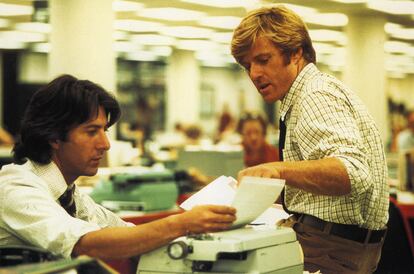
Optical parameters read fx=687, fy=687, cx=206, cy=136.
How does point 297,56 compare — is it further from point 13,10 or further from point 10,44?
point 10,44

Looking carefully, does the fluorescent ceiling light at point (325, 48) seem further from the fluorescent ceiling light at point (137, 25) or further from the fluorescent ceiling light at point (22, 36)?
the fluorescent ceiling light at point (22, 36)

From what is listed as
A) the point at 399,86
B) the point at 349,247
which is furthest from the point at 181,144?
the point at 399,86

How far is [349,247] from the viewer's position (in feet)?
7.64

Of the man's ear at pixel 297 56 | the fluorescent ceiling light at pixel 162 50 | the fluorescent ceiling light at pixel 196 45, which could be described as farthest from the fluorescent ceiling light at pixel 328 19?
the man's ear at pixel 297 56

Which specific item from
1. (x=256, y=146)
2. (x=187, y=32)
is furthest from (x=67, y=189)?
(x=187, y=32)

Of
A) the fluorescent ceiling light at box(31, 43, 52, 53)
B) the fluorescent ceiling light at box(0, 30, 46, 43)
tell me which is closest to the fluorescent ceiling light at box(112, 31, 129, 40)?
the fluorescent ceiling light at box(0, 30, 46, 43)

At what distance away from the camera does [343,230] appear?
7.60 feet

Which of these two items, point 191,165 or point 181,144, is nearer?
point 191,165

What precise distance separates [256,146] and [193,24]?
7883mm

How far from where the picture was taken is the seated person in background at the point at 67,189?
6.30 ft

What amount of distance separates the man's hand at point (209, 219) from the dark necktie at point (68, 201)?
1.77 ft

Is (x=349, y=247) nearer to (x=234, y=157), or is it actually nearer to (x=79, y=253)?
(x=79, y=253)

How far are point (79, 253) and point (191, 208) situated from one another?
0.35 metres

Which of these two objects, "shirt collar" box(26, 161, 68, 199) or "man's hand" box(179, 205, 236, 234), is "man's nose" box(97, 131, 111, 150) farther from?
"man's hand" box(179, 205, 236, 234)
